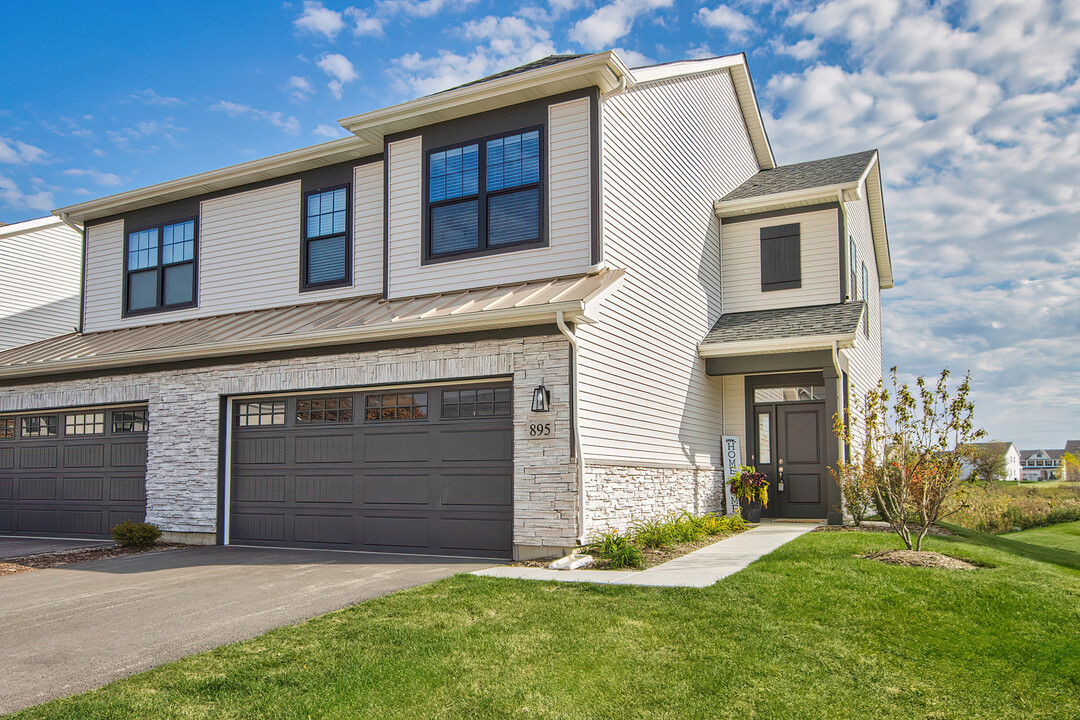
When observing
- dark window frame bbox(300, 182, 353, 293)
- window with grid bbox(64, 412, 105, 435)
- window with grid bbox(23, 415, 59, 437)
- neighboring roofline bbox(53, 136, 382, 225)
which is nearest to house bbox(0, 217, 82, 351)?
neighboring roofline bbox(53, 136, 382, 225)

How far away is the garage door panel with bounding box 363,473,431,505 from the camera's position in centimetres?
1013

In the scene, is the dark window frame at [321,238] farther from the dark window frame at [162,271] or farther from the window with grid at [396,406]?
the window with grid at [396,406]

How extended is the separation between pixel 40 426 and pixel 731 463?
12734mm

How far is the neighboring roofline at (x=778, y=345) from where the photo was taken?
41.6 feet

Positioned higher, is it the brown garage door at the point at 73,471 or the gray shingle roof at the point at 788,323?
the gray shingle roof at the point at 788,323

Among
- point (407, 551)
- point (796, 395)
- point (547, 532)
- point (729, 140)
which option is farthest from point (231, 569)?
point (729, 140)

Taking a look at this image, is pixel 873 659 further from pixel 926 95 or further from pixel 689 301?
pixel 926 95

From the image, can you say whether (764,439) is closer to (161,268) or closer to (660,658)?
(660,658)

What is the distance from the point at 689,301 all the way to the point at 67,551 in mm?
10590

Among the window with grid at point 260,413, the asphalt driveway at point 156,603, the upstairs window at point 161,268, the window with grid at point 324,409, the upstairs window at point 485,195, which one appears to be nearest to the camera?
the asphalt driveway at point 156,603

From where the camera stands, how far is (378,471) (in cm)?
1049

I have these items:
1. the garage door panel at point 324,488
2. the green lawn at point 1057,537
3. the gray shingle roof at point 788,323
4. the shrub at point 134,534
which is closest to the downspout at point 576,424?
the garage door panel at point 324,488

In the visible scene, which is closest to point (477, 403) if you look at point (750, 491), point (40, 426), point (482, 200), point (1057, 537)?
point (482, 200)

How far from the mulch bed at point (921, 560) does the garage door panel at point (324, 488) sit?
6719mm
